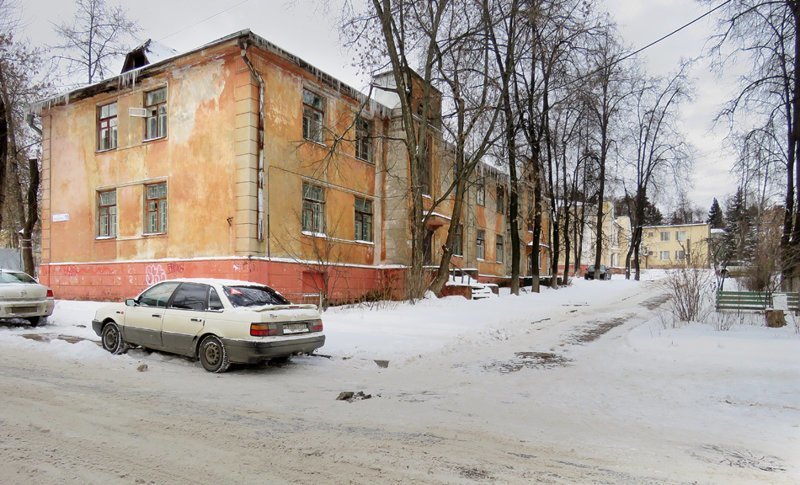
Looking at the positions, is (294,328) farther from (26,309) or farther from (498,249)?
(498,249)

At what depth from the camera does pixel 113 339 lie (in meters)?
9.30

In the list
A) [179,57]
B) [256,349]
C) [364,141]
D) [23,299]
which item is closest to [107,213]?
[179,57]

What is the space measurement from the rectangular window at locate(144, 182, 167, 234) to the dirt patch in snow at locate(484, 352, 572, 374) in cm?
1334

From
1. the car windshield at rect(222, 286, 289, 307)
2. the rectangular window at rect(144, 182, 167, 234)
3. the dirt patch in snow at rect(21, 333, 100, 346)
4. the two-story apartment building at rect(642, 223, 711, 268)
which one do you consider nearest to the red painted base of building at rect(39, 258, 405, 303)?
the rectangular window at rect(144, 182, 167, 234)

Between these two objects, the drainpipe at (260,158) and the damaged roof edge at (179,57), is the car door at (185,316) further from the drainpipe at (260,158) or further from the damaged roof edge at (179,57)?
the damaged roof edge at (179,57)

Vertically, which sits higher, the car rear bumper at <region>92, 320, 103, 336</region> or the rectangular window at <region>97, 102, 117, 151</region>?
the rectangular window at <region>97, 102, 117, 151</region>

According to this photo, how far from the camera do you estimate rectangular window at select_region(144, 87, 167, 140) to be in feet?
58.7

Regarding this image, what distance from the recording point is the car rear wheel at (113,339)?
361 inches

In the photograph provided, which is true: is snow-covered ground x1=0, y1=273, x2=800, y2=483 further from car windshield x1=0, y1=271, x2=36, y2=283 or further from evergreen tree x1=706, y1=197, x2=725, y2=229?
evergreen tree x1=706, y1=197, x2=725, y2=229

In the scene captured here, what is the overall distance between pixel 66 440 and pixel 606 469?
463cm

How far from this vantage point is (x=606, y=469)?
162 inches

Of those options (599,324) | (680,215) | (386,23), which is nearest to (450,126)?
(386,23)

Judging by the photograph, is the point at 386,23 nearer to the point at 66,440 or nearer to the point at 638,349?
the point at 638,349

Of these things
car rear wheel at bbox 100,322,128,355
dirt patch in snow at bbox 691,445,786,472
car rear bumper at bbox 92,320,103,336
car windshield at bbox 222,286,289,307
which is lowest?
dirt patch in snow at bbox 691,445,786,472
